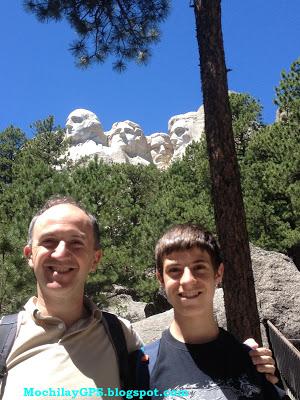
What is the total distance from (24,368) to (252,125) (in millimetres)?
23055

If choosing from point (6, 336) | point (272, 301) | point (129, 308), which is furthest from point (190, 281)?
point (129, 308)

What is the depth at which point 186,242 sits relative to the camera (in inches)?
67.1

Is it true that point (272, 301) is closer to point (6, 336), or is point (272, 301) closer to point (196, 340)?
point (196, 340)

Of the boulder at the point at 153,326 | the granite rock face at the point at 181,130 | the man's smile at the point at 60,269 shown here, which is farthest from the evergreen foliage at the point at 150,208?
the granite rock face at the point at 181,130

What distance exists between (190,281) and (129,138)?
55.6 meters

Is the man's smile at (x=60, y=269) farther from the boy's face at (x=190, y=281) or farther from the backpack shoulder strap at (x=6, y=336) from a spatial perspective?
the boy's face at (x=190, y=281)

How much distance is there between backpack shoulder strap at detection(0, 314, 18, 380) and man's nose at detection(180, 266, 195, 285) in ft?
1.89

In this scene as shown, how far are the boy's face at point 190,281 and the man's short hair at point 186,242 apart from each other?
0.02 metres

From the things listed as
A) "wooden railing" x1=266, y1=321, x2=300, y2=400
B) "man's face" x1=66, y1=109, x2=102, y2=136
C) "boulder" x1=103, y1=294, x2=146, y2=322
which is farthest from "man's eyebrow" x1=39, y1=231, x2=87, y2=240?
"man's face" x1=66, y1=109, x2=102, y2=136

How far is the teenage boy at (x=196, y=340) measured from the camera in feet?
5.07

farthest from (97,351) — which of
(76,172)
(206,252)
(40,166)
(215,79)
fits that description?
(76,172)

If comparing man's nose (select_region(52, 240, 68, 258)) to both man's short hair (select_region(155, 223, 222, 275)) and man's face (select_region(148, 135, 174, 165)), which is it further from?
man's face (select_region(148, 135, 174, 165))

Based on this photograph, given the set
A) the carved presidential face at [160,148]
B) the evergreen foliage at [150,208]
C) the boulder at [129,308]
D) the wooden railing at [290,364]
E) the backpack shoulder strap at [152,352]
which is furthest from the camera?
the carved presidential face at [160,148]

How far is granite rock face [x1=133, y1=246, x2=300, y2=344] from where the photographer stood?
7740 mm
